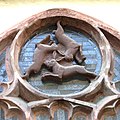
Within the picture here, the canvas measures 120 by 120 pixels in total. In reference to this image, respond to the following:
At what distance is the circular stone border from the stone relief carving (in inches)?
4.4

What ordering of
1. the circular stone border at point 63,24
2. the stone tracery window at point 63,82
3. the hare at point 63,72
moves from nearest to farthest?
the stone tracery window at point 63,82 < the circular stone border at point 63,24 < the hare at point 63,72

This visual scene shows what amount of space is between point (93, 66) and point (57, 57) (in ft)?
1.08

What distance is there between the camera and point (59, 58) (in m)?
5.80

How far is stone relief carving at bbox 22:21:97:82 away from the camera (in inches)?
223

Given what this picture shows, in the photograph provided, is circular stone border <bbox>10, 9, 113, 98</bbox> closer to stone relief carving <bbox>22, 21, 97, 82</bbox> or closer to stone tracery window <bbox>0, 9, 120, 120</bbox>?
stone tracery window <bbox>0, 9, 120, 120</bbox>

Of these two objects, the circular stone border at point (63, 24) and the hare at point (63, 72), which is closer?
the circular stone border at point (63, 24)

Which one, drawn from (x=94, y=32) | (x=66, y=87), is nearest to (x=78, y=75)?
(x=66, y=87)

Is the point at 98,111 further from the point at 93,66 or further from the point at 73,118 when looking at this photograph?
the point at 93,66

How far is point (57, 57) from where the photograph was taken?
5.82m

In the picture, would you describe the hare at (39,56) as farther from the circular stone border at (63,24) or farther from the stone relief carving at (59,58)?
the circular stone border at (63,24)

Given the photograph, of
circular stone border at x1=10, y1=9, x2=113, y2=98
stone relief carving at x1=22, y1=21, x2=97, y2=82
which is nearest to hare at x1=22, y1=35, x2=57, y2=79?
stone relief carving at x1=22, y1=21, x2=97, y2=82

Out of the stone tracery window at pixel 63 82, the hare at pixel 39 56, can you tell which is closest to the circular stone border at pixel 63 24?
the stone tracery window at pixel 63 82

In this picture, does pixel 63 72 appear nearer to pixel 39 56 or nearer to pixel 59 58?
pixel 59 58

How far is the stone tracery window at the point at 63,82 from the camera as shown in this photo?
538cm
